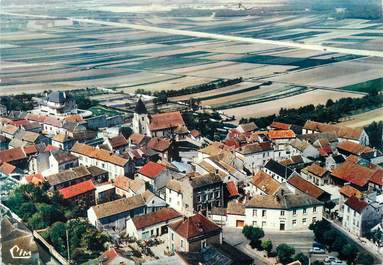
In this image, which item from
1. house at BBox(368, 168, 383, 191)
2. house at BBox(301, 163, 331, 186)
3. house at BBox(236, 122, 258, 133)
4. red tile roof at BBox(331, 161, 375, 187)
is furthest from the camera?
house at BBox(236, 122, 258, 133)

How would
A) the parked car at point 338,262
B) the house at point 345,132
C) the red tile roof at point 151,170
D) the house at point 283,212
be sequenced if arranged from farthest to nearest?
the house at point 345,132 → the red tile roof at point 151,170 → the house at point 283,212 → the parked car at point 338,262

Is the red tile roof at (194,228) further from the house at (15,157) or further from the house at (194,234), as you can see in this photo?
the house at (15,157)

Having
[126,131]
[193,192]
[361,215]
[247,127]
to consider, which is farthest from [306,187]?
[126,131]

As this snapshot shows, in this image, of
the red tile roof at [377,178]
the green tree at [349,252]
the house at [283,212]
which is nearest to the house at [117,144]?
the house at [283,212]

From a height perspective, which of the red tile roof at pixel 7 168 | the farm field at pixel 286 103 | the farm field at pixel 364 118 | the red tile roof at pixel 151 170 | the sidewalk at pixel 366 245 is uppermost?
the red tile roof at pixel 151 170

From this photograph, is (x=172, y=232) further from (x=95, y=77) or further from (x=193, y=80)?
(x=95, y=77)

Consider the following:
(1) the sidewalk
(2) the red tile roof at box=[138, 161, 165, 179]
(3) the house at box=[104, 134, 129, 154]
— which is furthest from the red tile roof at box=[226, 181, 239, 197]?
(3) the house at box=[104, 134, 129, 154]

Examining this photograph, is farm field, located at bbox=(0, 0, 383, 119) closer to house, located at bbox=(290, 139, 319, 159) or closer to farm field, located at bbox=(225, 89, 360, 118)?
farm field, located at bbox=(225, 89, 360, 118)

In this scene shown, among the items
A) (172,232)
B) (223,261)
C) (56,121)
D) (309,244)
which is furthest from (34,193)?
(56,121)
